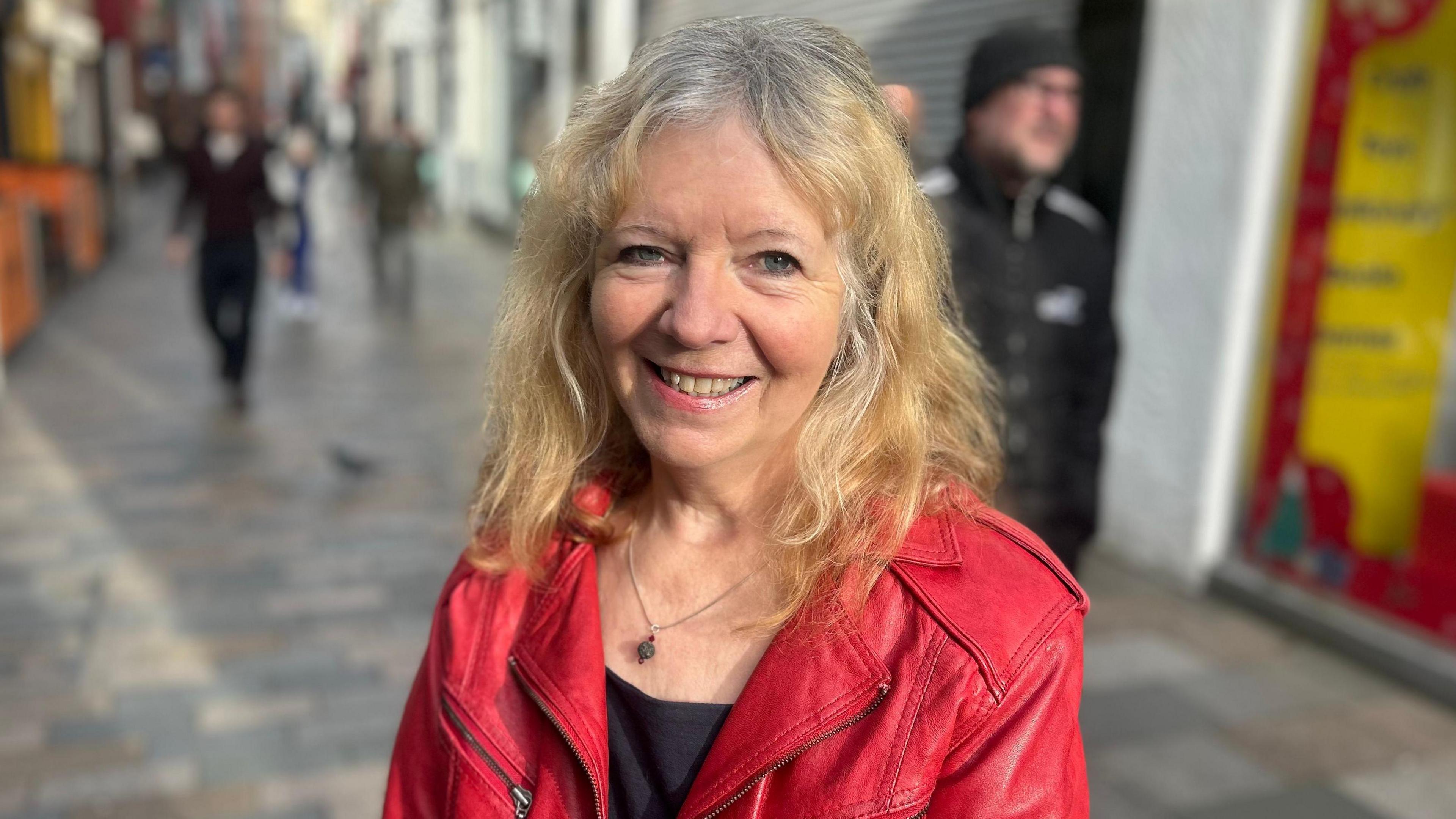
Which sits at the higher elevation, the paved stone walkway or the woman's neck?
the woman's neck

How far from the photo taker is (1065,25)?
6.32m

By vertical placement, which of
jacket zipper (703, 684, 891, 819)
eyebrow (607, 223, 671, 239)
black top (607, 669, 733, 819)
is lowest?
black top (607, 669, 733, 819)

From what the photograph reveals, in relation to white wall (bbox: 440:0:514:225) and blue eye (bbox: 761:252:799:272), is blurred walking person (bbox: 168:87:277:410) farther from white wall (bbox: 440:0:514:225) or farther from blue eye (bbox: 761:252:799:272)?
white wall (bbox: 440:0:514:225)

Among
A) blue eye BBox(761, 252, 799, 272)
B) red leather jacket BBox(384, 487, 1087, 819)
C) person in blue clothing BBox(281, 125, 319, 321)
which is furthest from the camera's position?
person in blue clothing BBox(281, 125, 319, 321)

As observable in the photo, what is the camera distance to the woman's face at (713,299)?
1.34 meters

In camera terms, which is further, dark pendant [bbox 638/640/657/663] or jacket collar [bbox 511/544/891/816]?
dark pendant [bbox 638/640/657/663]

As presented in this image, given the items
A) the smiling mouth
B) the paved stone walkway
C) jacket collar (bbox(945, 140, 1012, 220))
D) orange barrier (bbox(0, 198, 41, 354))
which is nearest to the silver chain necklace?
the smiling mouth

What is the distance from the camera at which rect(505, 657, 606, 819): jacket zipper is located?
139 cm

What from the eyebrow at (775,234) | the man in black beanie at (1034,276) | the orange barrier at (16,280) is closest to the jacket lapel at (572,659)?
the eyebrow at (775,234)

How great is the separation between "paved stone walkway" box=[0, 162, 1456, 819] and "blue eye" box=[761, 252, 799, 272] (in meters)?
2.75

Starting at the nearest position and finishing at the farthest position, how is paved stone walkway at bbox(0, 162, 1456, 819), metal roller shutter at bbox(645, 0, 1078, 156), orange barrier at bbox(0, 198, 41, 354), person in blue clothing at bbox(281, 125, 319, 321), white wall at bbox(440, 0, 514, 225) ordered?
paved stone walkway at bbox(0, 162, 1456, 819) → metal roller shutter at bbox(645, 0, 1078, 156) → orange barrier at bbox(0, 198, 41, 354) → person in blue clothing at bbox(281, 125, 319, 321) → white wall at bbox(440, 0, 514, 225)

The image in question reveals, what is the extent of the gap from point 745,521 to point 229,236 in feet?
25.0

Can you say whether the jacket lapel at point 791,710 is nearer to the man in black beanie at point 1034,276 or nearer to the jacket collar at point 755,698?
the jacket collar at point 755,698

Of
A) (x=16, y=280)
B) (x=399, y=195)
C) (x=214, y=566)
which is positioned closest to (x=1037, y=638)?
(x=214, y=566)
